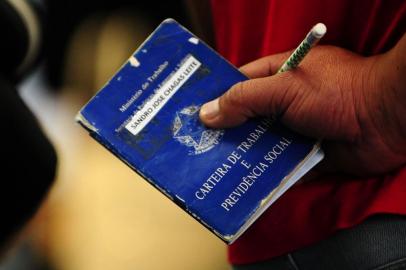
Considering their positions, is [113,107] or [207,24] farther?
[207,24]

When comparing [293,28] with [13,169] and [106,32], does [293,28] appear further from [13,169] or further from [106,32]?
[106,32]

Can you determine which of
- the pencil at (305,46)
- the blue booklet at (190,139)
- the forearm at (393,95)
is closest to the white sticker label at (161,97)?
the blue booklet at (190,139)

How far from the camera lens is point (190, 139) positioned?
23.5 inches

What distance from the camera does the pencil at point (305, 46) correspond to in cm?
52

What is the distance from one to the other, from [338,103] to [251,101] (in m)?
0.11

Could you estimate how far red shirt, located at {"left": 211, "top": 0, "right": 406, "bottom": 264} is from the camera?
0.60 metres

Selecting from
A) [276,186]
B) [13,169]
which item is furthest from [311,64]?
[13,169]

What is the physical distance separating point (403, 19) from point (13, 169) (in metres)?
0.67

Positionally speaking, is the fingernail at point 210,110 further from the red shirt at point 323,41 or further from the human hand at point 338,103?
the red shirt at point 323,41

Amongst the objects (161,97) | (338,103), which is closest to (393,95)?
(338,103)

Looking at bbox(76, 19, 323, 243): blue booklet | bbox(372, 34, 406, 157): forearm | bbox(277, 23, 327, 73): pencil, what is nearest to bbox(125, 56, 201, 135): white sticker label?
bbox(76, 19, 323, 243): blue booklet

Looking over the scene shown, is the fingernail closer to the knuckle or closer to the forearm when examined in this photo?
the knuckle

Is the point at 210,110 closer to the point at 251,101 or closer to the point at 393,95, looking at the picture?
the point at 251,101

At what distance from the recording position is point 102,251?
Answer: 4.26 feet
